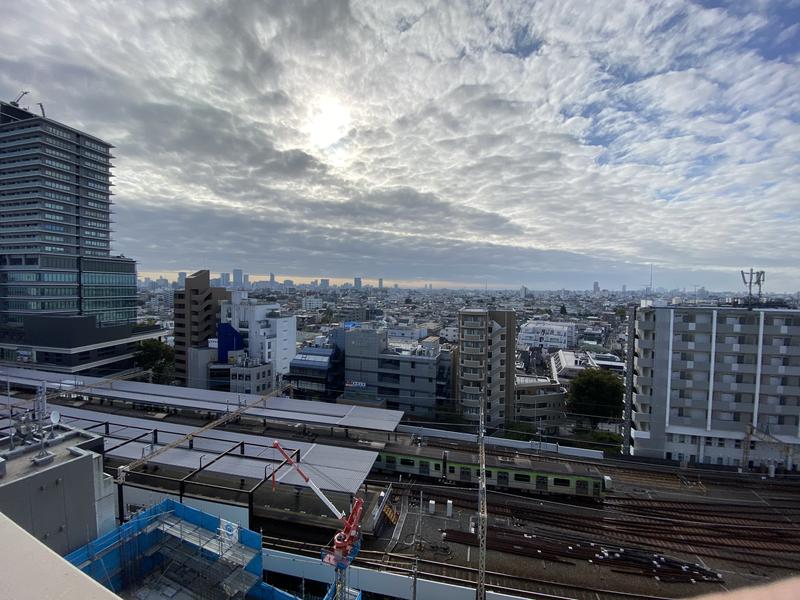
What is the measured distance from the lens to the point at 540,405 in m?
23.2

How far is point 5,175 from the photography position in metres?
30.2

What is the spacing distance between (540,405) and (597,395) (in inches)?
124

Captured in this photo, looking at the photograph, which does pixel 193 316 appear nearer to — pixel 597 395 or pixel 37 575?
pixel 597 395

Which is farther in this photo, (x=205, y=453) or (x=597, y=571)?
(x=205, y=453)

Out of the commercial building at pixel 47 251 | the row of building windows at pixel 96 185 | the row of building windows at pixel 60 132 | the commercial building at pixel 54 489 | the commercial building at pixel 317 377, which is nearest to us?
the commercial building at pixel 54 489

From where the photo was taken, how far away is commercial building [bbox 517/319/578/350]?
162 ft

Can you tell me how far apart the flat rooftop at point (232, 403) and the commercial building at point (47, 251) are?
8.47 metres

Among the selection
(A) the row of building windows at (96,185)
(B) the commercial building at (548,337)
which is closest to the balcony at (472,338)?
(B) the commercial building at (548,337)

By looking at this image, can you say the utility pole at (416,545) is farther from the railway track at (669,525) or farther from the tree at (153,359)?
the tree at (153,359)

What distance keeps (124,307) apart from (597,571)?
39007 millimetres

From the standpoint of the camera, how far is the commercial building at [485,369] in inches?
826

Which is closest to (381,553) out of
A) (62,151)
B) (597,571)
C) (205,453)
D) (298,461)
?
(298,461)

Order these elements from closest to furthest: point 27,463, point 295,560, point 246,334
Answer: point 27,463 < point 295,560 < point 246,334

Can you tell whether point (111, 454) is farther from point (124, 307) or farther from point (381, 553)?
point (124, 307)
